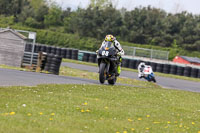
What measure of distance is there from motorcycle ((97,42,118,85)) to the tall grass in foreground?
2.86 m

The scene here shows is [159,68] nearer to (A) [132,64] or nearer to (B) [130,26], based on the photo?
(A) [132,64]

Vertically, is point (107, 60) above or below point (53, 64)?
above

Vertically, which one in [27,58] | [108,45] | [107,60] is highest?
[108,45]

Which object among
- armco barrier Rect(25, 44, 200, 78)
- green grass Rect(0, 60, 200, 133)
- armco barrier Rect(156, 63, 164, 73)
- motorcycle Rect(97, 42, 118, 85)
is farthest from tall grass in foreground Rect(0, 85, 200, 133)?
armco barrier Rect(156, 63, 164, 73)

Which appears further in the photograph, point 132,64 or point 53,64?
point 132,64

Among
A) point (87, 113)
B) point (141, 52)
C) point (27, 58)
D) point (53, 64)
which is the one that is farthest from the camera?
point (141, 52)

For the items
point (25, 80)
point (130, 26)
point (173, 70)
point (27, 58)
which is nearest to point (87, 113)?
point (25, 80)

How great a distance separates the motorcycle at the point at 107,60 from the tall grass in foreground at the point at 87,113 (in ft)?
9.37

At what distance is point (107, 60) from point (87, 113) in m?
6.91

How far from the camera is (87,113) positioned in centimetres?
857

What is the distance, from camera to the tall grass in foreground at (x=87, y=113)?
7039mm

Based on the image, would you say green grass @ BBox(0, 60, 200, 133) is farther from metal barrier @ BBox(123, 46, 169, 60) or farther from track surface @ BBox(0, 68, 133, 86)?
metal barrier @ BBox(123, 46, 169, 60)

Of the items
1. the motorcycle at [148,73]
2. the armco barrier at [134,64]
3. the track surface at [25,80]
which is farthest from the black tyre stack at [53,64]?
the armco barrier at [134,64]

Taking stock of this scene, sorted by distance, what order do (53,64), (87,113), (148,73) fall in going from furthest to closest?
(148,73) < (53,64) < (87,113)
